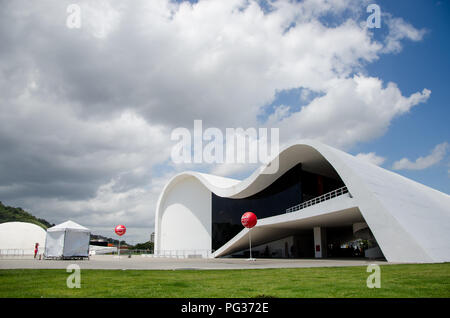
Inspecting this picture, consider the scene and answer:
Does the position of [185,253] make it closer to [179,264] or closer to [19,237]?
[179,264]

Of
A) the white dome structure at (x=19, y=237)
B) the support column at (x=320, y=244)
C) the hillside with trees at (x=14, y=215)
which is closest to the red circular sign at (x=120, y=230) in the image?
the support column at (x=320, y=244)

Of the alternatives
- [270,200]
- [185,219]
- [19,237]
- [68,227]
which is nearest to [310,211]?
[270,200]

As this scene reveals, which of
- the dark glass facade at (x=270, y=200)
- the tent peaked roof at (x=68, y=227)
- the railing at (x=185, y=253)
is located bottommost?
the railing at (x=185, y=253)

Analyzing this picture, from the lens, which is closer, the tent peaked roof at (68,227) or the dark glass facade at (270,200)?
the tent peaked roof at (68,227)

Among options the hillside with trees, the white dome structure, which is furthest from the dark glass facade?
the hillside with trees

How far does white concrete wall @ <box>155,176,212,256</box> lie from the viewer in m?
38.8

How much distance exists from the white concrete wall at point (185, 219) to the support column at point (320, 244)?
1266 centimetres

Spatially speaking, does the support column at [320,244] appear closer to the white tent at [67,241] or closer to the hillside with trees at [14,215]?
the white tent at [67,241]

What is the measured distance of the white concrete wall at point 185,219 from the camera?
3878 centimetres

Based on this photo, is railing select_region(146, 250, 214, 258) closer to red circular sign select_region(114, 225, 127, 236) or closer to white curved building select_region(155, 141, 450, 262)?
white curved building select_region(155, 141, 450, 262)

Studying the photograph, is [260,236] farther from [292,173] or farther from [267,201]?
[292,173]

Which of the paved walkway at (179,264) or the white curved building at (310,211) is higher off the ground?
the white curved building at (310,211)
